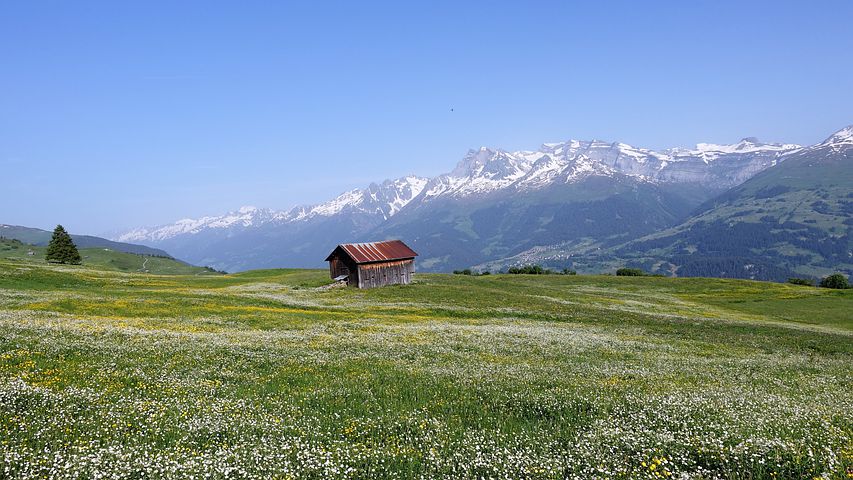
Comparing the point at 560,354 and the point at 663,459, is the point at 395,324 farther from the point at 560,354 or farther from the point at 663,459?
the point at 663,459

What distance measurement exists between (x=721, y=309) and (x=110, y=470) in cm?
7911

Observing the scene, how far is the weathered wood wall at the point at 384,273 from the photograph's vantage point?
7775cm

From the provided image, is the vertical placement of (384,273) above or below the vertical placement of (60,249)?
below

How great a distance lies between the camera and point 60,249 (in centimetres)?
11312

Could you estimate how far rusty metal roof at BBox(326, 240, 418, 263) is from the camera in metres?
77.6

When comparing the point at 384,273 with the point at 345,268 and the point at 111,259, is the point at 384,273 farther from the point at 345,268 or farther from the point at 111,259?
the point at 111,259

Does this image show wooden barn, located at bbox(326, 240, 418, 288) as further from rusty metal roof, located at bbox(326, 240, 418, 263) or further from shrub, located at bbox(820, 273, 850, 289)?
shrub, located at bbox(820, 273, 850, 289)

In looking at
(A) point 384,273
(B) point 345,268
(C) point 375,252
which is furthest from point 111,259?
(A) point 384,273

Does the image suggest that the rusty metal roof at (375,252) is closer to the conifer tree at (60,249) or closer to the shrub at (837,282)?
the conifer tree at (60,249)

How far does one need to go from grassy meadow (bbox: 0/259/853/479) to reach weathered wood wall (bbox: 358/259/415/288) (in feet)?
145

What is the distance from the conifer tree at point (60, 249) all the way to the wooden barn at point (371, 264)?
264 feet

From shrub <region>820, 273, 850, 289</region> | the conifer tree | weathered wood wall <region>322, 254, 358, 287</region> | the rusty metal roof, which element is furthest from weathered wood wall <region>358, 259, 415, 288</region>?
shrub <region>820, 273, 850, 289</region>

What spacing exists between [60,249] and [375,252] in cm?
8918

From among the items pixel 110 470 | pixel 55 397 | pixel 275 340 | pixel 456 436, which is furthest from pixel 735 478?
pixel 275 340
